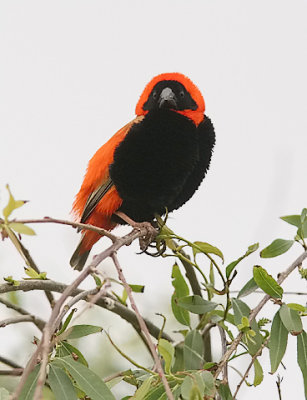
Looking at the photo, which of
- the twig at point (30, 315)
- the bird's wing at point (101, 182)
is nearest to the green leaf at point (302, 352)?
the twig at point (30, 315)

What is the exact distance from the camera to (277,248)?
2225 millimetres

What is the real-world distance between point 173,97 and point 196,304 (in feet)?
4.58

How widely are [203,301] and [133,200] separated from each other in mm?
1013

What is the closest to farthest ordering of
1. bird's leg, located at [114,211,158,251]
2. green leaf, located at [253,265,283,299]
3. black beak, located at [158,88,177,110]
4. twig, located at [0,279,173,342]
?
twig, located at [0,279,173,342]
green leaf, located at [253,265,283,299]
bird's leg, located at [114,211,158,251]
black beak, located at [158,88,177,110]

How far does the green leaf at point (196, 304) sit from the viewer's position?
2.20 meters

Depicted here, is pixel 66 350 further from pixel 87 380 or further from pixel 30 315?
pixel 30 315

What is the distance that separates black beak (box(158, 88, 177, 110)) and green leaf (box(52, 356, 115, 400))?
1.76 m

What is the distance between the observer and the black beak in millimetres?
3256

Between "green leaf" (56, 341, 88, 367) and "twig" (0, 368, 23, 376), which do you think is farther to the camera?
"green leaf" (56, 341, 88, 367)

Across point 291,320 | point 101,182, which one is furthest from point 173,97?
point 291,320

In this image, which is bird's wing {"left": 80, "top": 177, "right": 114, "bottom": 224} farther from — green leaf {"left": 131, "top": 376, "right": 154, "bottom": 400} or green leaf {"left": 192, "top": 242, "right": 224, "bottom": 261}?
green leaf {"left": 131, "top": 376, "right": 154, "bottom": 400}

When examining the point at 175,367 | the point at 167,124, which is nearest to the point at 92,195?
the point at 167,124

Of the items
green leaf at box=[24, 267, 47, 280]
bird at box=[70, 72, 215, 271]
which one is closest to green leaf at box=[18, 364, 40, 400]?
green leaf at box=[24, 267, 47, 280]

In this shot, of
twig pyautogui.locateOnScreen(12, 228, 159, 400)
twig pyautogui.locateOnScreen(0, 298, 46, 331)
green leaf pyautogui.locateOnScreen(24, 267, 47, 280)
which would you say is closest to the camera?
twig pyautogui.locateOnScreen(12, 228, 159, 400)
